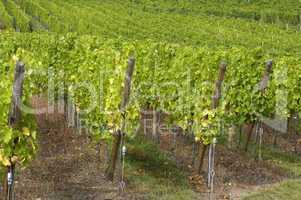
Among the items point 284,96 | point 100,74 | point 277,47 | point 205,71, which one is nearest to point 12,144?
point 100,74

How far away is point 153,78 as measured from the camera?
1831cm

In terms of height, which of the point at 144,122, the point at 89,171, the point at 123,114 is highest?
the point at 123,114

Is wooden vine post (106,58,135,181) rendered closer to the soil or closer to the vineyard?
the vineyard

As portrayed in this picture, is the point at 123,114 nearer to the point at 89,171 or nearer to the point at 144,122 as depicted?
the point at 89,171

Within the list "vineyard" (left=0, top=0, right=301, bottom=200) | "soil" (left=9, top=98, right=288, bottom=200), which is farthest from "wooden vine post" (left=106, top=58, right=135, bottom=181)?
"soil" (left=9, top=98, right=288, bottom=200)

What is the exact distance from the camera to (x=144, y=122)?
66.3 ft

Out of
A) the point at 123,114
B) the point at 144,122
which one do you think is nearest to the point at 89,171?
the point at 123,114

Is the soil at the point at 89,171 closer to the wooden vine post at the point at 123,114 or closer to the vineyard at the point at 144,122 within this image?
the vineyard at the point at 144,122

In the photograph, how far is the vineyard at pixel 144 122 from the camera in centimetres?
1294

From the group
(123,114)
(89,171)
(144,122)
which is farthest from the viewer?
(144,122)

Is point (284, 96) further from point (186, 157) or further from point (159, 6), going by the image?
point (159, 6)

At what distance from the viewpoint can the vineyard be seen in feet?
42.4

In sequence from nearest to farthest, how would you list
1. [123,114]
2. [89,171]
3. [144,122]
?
[123,114] < [89,171] < [144,122]

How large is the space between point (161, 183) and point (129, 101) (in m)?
2.19
